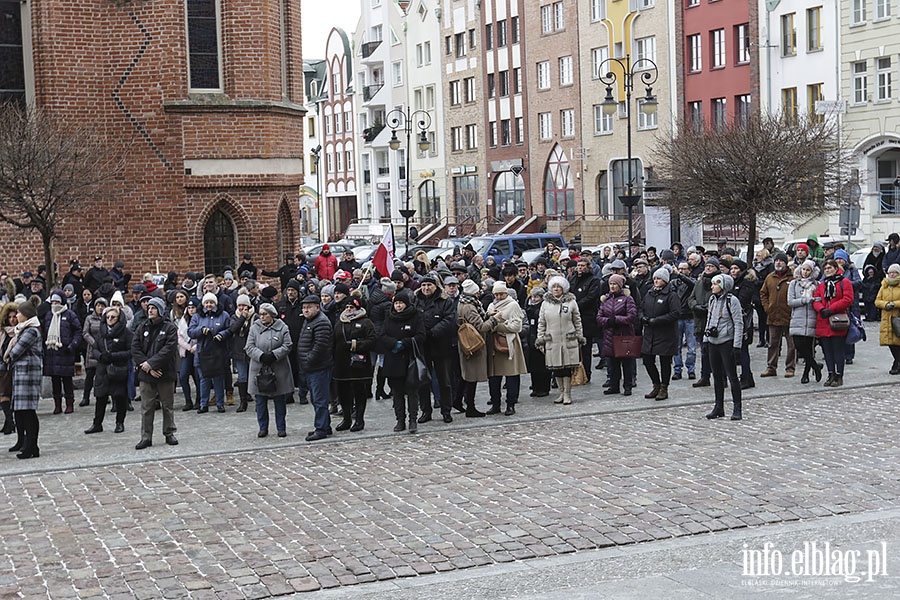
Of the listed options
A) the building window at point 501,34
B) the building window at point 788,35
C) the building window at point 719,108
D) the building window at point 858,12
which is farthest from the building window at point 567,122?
the building window at point 858,12

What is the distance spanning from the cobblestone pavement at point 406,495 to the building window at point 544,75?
51.9m

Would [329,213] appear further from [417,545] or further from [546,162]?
[417,545]

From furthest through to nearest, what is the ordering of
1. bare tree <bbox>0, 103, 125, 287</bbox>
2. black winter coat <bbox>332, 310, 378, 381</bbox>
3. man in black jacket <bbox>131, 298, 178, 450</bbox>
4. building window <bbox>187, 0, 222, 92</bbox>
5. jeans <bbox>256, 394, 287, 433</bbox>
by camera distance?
building window <bbox>187, 0, 222, 92</bbox> → bare tree <bbox>0, 103, 125, 287</bbox> → jeans <bbox>256, 394, 287, 433</bbox> → black winter coat <bbox>332, 310, 378, 381</bbox> → man in black jacket <bbox>131, 298, 178, 450</bbox>

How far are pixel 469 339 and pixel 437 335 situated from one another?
1.44ft

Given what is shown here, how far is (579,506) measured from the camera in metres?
11.0

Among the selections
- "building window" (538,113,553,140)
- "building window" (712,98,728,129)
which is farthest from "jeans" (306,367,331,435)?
"building window" (538,113,553,140)

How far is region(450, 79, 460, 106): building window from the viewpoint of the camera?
7544 centimetres

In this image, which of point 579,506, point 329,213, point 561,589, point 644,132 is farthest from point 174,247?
point 329,213

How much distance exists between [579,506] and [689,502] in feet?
3.06

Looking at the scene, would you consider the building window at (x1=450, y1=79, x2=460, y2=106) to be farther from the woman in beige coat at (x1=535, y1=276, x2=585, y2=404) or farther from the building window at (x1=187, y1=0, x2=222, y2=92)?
the woman in beige coat at (x1=535, y1=276, x2=585, y2=404)

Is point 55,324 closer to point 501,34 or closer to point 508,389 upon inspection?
point 508,389

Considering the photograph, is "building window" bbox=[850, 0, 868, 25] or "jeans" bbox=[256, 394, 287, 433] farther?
"building window" bbox=[850, 0, 868, 25]

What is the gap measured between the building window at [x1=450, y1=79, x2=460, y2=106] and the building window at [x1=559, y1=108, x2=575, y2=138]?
1151 cm

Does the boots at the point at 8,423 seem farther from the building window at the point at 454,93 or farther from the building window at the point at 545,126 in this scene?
the building window at the point at 454,93
